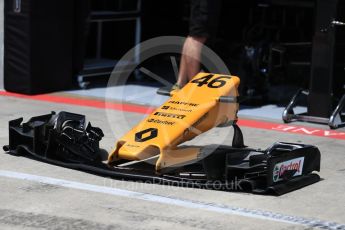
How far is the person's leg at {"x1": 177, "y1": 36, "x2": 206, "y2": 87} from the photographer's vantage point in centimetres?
1008

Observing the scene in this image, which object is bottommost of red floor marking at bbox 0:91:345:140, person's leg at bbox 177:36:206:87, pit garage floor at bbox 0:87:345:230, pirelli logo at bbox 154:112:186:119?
pit garage floor at bbox 0:87:345:230

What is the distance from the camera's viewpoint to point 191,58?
10094 millimetres

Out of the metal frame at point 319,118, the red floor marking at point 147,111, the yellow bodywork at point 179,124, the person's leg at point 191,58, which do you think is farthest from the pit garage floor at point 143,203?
the person's leg at point 191,58

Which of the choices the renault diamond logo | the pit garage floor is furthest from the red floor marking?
the renault diamond logo

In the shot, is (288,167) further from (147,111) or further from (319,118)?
(147,111)

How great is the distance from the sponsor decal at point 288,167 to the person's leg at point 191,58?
3.61 metres

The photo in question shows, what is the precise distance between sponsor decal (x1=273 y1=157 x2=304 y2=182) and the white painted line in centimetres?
54

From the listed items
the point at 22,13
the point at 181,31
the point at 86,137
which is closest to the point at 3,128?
the point at 86,137

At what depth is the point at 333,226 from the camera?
18.4 feet

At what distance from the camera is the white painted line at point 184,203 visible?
5.68 meters

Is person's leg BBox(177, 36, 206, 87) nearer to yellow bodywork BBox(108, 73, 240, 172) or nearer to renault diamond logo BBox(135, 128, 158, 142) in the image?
yellow bodywork BBox(108, 73, 240, 172)

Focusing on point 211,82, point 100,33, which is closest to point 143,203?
point 211,82

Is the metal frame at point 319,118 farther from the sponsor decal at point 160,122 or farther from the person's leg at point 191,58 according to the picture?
the sponsor decal at point 160,122

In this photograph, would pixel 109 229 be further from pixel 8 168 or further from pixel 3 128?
pixel 3 128
